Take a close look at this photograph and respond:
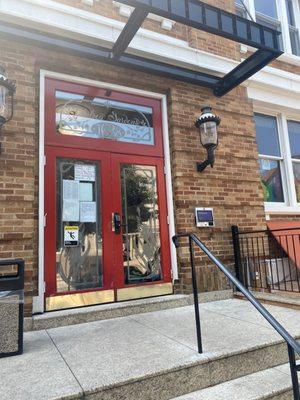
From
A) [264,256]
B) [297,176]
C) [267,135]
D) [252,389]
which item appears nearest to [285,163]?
[297,176]

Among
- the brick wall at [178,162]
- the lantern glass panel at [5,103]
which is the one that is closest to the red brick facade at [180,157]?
the brick wall at [178,162]

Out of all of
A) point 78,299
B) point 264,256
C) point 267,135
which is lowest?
point 78,299

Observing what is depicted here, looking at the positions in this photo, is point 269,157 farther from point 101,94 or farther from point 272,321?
point 272,321

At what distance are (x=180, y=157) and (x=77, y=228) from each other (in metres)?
1.82

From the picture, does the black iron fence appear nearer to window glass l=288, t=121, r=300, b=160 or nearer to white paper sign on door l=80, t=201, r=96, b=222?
window glass l=288, t=121, r=300, b=160

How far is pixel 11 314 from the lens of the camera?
277cm

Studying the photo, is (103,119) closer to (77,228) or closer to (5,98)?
(5,98)

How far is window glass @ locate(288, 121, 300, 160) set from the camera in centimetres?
652

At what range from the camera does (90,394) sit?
209 cm

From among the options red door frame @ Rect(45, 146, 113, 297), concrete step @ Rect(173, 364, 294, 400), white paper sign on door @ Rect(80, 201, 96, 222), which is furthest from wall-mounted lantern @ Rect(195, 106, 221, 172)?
concrete step @ Rect(173, 364, 294, 400)

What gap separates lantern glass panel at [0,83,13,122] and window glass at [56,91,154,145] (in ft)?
2.42

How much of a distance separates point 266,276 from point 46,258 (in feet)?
10.6

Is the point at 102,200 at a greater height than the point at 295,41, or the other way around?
the point at 295,41

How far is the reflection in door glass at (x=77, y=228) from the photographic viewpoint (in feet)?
13.2
